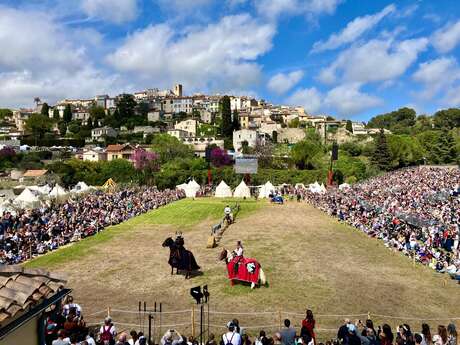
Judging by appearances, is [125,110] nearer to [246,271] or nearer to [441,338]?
[246,271]

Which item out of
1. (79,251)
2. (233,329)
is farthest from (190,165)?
(233,329)

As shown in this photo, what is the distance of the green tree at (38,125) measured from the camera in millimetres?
134125

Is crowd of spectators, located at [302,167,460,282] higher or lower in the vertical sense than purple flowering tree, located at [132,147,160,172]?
lower

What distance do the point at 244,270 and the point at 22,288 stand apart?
12.6 m

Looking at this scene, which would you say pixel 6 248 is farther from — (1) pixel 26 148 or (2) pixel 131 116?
(2) pixel 131 116

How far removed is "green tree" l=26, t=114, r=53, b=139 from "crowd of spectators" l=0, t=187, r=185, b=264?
10596 centimetres

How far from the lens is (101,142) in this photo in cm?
12275

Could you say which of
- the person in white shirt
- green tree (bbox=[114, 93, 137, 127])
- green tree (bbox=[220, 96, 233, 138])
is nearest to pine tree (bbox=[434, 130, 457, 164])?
green tree (bbox=[220, 96, 233, 138])

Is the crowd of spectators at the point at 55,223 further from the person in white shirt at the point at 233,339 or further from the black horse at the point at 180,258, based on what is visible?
the person in white shirt at the point at 233,339

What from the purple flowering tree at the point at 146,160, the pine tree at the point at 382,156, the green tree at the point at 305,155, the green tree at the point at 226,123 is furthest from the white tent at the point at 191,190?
the green tree at the point at 226,123

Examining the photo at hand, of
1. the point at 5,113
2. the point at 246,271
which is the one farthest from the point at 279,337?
the point at 5,113

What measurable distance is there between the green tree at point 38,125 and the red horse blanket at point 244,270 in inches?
5051

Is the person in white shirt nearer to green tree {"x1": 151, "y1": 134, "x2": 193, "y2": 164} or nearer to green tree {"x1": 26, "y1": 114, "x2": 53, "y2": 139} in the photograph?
green tree {"x1": 151, "y1": 134, "x2": 193, "y2": 164}

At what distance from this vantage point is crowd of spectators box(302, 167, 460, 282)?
21.7 metres
